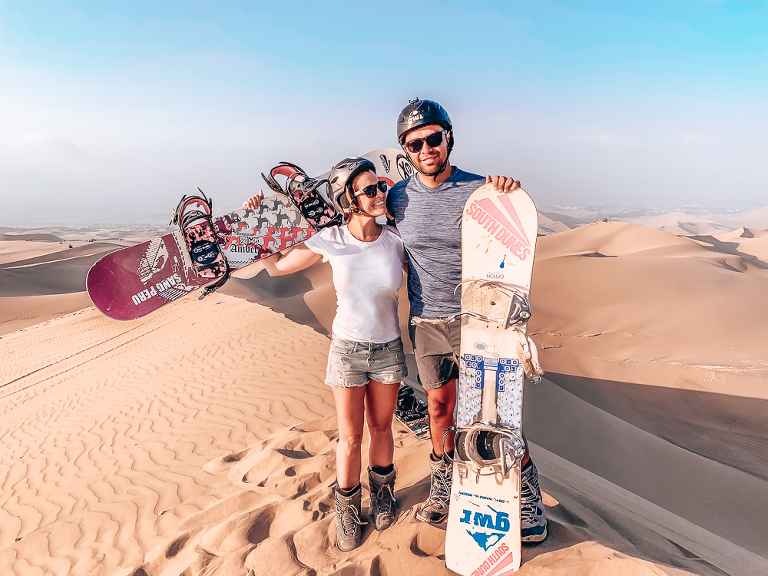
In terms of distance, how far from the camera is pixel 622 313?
32.4ft

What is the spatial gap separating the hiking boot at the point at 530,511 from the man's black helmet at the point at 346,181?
6.29 ft

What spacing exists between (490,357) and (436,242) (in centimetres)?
78

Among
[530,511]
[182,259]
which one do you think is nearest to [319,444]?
[182,259]

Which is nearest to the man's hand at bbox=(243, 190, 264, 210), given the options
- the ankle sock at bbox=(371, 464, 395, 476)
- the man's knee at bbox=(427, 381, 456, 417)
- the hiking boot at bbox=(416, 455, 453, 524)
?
the man's knee at bbox=(427, 381, 456, 417)

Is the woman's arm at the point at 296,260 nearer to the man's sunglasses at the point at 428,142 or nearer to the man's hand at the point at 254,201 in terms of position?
the man's hand at the point at 254,201

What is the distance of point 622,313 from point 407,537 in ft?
30.3

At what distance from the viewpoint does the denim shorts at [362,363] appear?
241 centimetres

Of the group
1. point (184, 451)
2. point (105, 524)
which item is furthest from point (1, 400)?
point (105, 524)

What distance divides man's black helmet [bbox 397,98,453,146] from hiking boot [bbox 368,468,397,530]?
2.22m

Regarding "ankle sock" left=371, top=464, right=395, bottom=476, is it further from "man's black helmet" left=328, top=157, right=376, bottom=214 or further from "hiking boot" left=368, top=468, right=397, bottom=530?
"man's black helmet" left=328, top=157, right=376, bottom=214

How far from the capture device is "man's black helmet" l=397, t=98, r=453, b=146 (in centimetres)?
251

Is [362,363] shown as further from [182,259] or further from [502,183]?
[182,259]

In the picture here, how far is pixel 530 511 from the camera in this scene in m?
2.49

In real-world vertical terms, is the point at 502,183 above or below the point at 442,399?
above
